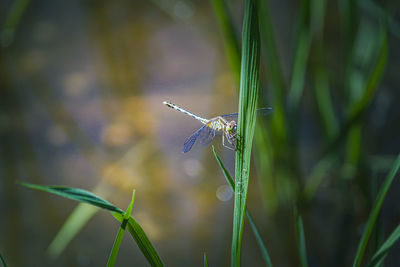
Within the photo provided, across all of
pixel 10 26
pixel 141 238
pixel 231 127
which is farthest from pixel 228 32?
pixel 10 26

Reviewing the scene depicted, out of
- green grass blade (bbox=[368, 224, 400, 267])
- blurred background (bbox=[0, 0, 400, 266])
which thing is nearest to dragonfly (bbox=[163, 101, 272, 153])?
blurred background (bbox=[0, 0, 400, 266])

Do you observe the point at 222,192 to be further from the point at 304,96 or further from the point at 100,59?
the point at 100,59

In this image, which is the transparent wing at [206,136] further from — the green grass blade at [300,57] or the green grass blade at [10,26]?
the green grass blade at [10,26]

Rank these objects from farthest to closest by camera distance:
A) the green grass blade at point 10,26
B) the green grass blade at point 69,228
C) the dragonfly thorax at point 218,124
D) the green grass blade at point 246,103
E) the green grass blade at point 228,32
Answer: the green grass blade at point 10,26 → the green grass blade at point 69,228 → the dragonfly thorax at point 218,124 → the green grass blade at point 228,32 → the green grass blade at point 246,103

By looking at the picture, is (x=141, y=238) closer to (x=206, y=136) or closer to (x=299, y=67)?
(x=206, y=136)

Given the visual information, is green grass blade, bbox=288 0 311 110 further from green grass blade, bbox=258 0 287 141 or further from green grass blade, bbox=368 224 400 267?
green grass blade, bbox=368 224 400 267

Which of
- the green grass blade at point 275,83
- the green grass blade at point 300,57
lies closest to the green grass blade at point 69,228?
the green grass blade at point 275,83
